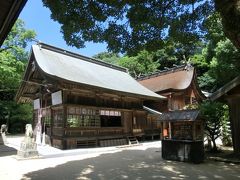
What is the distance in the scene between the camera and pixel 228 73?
69.2ft

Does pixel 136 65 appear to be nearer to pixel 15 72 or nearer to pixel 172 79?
pixel 172 79

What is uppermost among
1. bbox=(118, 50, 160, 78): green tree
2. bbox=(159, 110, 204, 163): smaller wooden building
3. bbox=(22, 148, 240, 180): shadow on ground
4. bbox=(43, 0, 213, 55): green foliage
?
bbox=(118, 50, 160, 78): green tree

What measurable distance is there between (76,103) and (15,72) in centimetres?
1432

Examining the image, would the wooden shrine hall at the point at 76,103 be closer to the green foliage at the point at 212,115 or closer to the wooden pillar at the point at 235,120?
the green foliage at the point at 212,115

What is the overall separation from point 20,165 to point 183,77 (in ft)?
66.5

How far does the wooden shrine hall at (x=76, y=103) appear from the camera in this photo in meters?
15.7

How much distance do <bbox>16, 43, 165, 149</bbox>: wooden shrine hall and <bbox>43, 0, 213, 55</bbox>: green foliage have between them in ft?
24.8

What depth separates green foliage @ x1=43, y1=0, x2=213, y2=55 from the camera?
6965 millimetres

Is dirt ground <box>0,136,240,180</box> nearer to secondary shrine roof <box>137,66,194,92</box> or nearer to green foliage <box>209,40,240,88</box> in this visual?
green foliage <box>209,40,240,88</box>

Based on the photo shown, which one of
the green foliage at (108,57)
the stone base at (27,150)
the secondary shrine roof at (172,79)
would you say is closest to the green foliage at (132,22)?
the stone base at (27,150)

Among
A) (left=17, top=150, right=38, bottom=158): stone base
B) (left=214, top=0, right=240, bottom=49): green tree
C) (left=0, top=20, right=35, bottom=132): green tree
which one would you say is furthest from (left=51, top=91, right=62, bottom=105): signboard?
(left=214, top=0, right=240, bottom=49): green tree

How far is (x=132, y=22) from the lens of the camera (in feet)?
24.3

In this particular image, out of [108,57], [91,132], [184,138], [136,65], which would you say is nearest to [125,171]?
[184,138]

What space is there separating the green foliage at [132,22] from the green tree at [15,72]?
21048mm
